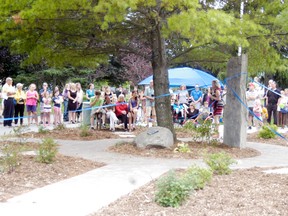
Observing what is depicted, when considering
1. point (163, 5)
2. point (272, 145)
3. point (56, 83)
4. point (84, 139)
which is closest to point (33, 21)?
point (163, 5)

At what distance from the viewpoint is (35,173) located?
7.38m

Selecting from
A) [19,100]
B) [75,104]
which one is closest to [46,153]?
[19,100]

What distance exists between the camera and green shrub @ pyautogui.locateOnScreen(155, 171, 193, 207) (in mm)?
5289

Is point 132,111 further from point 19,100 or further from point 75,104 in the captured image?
point 19,100

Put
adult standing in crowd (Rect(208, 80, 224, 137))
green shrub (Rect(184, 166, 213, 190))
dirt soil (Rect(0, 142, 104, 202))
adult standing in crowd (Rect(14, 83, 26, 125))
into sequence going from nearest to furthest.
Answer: green shrub (Rect(184, 166, 213, 190)), dirt soil (Rect(0, 142, 104, 202)), adult standing in crowd (Rect(208, 80, 224, 137)), adult standing in crowd (Rect(14, 83, 26, 125))

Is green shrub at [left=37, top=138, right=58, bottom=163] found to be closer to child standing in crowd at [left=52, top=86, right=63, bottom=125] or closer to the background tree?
the background tree

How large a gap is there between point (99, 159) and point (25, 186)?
2.94 meters

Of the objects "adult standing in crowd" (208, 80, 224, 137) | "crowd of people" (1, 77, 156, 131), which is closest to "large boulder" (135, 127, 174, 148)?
"adult standing in crowd" (208, 80, 224, 137)

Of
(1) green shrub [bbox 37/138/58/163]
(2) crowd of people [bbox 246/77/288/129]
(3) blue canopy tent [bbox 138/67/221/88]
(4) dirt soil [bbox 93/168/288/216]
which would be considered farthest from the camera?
(3) blue canopy tent [bbox 138/67/221/88]

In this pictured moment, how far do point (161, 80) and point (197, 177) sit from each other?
5.56m

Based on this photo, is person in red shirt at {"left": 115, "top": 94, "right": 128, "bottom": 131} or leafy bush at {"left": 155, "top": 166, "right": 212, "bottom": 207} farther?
person in red shirt at {"left": 115, "top": 94, "right": 128, "bottom": 131}

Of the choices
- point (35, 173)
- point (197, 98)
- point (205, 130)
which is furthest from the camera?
point (197, 98)

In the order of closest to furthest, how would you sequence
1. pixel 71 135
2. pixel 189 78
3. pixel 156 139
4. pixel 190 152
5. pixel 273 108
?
1. pixel 190 152
2. pixel 156 139
3. pixel 71 135
4. pixel 273 108
5. pixel 189 78

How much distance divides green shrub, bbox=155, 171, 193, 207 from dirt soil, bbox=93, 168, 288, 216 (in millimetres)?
72
